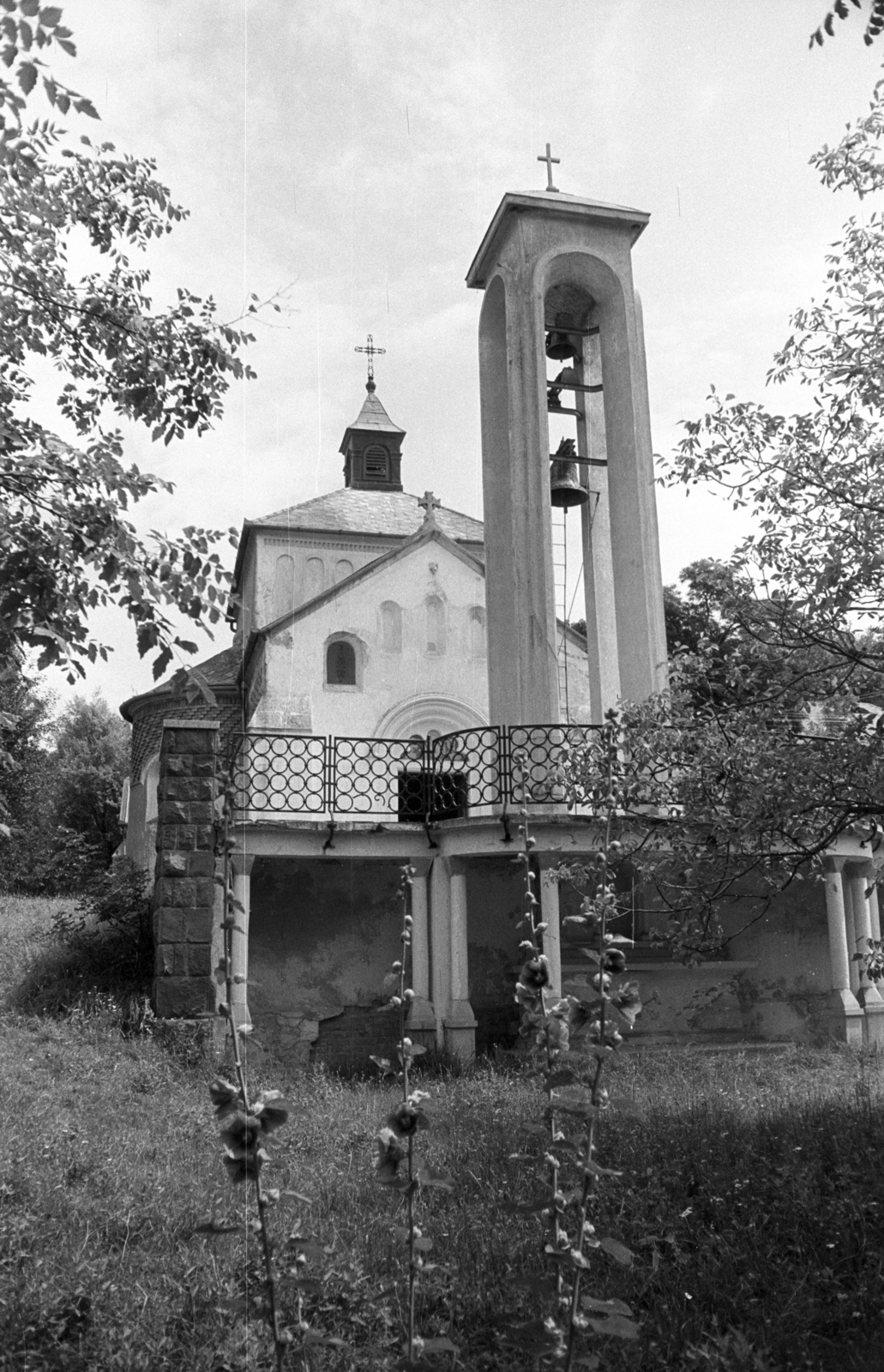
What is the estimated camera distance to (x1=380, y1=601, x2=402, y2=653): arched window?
78.6ft

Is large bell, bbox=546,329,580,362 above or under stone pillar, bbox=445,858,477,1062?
above

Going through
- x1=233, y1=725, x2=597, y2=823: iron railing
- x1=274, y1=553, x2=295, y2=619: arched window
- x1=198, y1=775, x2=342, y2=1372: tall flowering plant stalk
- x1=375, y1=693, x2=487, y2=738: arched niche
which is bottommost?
x1=198, y1=775, x2=342, y2=1372: tall flowering plant stalk

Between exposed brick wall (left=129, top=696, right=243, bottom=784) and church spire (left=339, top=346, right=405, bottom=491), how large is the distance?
10.8 m

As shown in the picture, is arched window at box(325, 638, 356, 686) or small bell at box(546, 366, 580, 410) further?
arched window at box(325, 638, 356, 686)

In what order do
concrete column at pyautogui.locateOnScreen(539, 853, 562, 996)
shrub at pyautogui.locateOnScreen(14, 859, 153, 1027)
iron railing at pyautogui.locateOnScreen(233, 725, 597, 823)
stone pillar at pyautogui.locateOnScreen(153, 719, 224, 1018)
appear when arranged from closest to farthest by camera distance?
stone pillar at pyautogui.locateOnScreen(153, 719, 224, 1018) < shrub at pyautogui.locateOnScreen(14, 859, 153, 1027) < concrete column at pyautogui.locateOnScreen(539, 853, 562, 996) < iron railing at pyautogui.locateOnScreen(233, 725, 597, 823)

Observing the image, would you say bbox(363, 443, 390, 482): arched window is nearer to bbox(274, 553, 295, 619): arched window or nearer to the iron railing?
bbox(274, 553, 295, 619): arched window

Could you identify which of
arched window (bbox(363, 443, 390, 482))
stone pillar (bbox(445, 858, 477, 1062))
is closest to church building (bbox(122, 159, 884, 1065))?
stone pillar (bbox(445, 858, 477, 1062))

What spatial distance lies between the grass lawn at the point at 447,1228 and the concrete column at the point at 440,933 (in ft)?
9.78

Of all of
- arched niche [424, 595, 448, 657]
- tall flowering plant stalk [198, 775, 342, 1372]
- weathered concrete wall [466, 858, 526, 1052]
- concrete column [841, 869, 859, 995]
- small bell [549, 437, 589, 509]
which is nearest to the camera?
tall flowering plant stalk [198, 775, 342, 1372]

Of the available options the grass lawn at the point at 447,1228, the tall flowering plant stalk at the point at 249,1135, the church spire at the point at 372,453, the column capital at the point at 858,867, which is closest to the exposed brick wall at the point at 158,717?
the church spire at the point at 372,453

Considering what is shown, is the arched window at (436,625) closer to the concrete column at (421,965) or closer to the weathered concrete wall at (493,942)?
the weathered concrete wall at (493,942)

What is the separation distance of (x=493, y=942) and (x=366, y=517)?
18.5 metres

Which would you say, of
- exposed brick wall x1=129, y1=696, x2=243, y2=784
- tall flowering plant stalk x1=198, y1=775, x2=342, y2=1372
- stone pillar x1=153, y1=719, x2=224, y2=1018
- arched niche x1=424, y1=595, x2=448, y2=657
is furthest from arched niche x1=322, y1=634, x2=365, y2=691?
tall flowering plant stalk x1=198, y1=775, x2=342, y2=1372

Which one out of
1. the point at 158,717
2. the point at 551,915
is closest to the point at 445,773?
the point at 551,915
